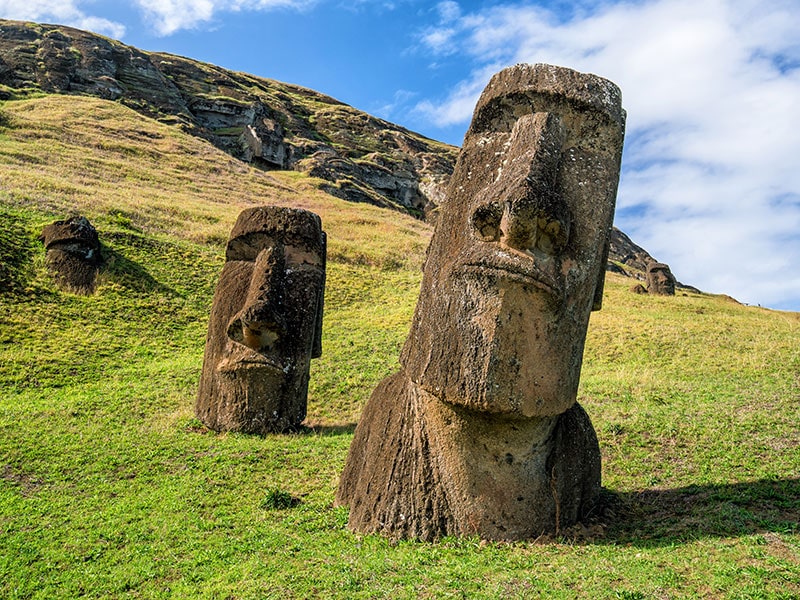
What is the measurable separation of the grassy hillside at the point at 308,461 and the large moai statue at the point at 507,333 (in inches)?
15.5

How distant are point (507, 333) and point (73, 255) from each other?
19513mm

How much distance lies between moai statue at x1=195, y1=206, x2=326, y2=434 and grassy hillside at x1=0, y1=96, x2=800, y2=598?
0.57m

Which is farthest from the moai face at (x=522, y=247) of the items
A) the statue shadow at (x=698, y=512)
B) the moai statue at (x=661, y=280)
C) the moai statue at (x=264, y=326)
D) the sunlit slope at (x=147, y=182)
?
the moai statue at (x=661, y=280)

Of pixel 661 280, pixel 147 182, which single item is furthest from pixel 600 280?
pixel 147 182

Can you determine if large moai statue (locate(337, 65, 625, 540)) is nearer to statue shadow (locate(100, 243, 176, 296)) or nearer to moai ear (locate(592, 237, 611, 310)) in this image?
moai ear (locate(592, 237, 611, 310))

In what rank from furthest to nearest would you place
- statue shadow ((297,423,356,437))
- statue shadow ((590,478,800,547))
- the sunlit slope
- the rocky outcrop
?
the rocky outcrop < the sunlit slope < statue shadow ((297,423,356,437)) < statue shadow ((590,478,800,547))

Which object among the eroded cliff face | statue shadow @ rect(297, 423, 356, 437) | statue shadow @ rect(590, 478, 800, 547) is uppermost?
the eroded cliff face

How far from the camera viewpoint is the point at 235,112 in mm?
85688

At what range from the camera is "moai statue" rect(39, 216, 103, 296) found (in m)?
21.0

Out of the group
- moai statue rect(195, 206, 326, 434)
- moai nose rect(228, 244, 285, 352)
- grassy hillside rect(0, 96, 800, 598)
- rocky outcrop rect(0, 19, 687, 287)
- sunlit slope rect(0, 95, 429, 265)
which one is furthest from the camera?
rocky outcrop rect(0, 19, 687, 287)

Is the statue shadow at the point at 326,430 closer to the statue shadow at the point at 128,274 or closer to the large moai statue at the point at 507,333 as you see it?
the large moai statue at the point at 507,333

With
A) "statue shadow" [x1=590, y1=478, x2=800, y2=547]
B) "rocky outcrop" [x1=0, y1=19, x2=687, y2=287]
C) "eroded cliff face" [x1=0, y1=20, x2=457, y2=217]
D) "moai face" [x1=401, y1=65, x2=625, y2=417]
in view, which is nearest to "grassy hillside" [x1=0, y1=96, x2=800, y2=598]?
"statue shadow" [x1=590, y1=478, x2=800, y2=547]

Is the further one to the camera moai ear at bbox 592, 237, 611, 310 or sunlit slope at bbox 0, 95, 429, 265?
sunlit slope at bbox 0, 95, 429, 265

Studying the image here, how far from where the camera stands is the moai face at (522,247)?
5805 millimetres
